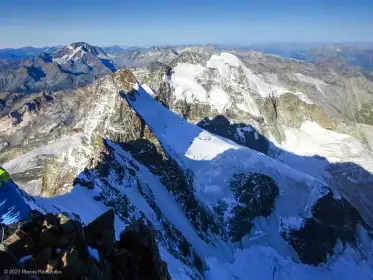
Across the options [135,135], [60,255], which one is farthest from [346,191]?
[60,255]

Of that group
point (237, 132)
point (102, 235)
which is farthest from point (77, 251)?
point (237, 132)

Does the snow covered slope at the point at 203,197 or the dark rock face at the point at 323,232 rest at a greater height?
the snow covered slope at the point at 203,197

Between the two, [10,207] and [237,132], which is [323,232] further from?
[10,207]

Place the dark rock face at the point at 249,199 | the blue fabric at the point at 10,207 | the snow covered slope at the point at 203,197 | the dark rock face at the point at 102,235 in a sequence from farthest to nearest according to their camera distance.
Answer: the dark rock face at the point at 249,199
the snow covered slope at the point at 203,197
the dark rock face at the point at 102,235
the blue fabric at the point at 10,207

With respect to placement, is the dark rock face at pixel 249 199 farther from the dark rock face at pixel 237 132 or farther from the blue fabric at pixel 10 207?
the blue fabric at pixel 10 207

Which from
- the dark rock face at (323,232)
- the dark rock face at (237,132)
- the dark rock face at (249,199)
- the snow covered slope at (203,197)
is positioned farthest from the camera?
the dark rock face at (237,132)

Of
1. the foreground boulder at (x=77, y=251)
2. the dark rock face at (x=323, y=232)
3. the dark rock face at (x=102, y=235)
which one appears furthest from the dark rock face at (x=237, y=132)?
the dark rock face at (x=102, y=235)
